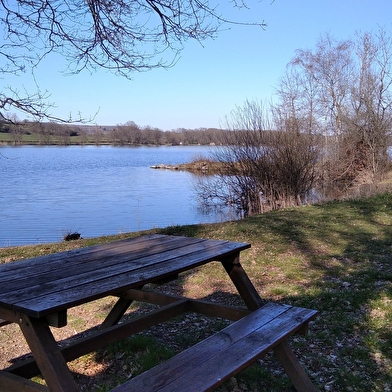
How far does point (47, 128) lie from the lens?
6.04 metres

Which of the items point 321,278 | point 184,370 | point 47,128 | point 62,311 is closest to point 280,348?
point 184,370

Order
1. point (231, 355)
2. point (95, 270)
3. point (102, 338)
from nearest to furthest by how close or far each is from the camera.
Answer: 1. point (231, 355)
2. point (95, 270)
3. point (102, 338)

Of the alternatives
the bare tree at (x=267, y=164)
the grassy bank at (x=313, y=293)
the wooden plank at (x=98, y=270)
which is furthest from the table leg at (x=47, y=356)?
the bare tree at (x=267, y=164)

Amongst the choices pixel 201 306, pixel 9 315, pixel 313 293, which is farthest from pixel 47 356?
pixel 313 293

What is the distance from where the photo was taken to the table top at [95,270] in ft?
6.38

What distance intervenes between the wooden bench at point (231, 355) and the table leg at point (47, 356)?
0.25 metres

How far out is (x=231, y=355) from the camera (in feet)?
7.34

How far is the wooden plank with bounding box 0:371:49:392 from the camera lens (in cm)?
198

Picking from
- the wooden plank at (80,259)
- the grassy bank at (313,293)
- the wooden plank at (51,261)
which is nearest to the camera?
the wooden plank at (80,259)

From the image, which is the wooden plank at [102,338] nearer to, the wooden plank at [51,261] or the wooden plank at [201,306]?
the wooden plank at [201,306]

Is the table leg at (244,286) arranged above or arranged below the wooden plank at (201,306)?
above

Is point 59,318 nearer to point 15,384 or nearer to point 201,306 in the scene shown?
point 15,384

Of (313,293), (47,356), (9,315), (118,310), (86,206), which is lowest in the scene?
(86,206)

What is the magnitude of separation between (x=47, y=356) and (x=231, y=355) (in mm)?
913
